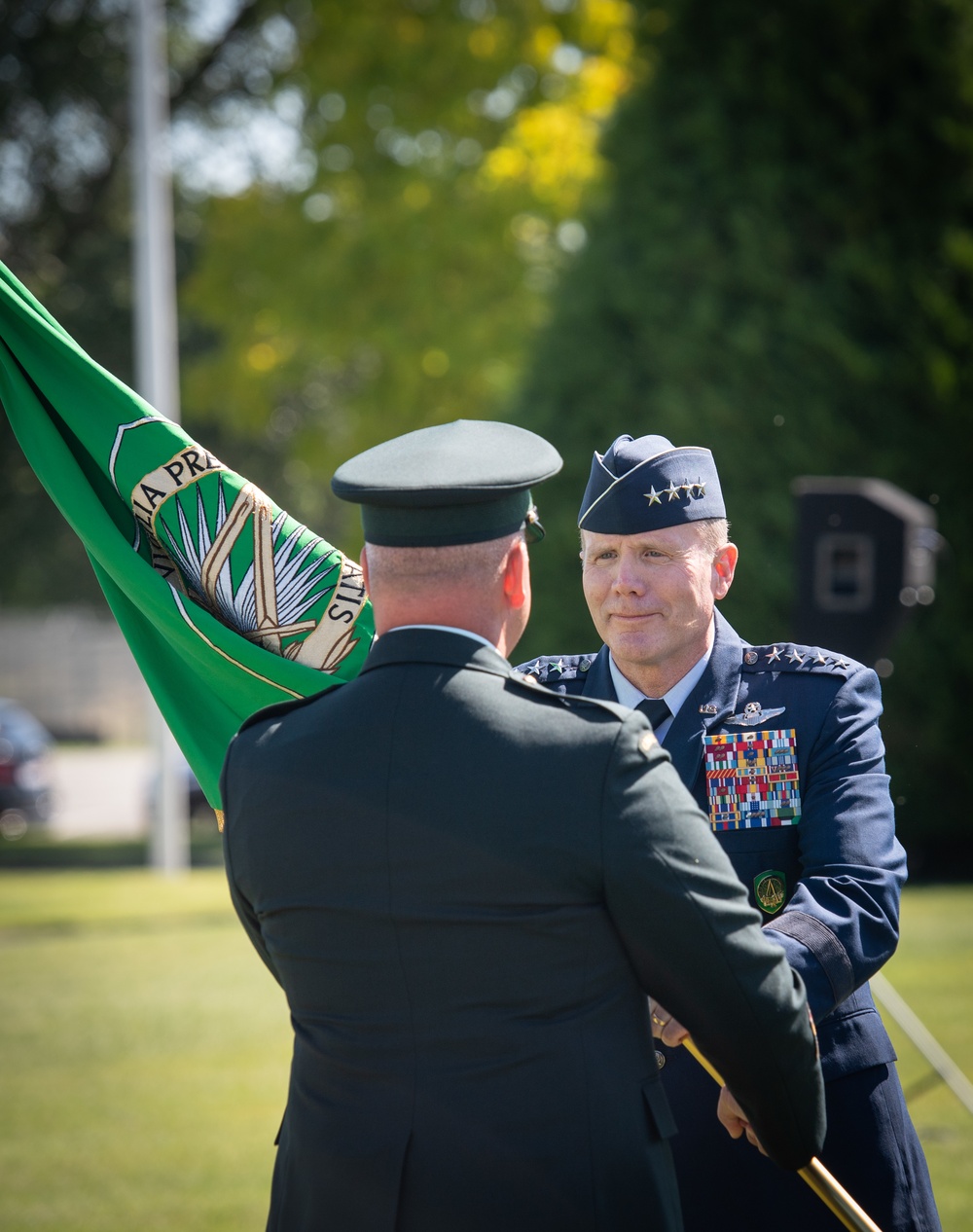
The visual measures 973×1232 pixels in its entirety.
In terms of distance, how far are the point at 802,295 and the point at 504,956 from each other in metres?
9.39

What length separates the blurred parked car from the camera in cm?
1809

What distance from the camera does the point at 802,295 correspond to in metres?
10.2

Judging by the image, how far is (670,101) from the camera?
422 inches

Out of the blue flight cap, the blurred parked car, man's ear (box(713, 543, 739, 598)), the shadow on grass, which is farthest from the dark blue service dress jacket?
the blurred parked car

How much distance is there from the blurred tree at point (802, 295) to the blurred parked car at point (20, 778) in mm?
10484

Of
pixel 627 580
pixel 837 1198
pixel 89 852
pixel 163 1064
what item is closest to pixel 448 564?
pixel 627 580

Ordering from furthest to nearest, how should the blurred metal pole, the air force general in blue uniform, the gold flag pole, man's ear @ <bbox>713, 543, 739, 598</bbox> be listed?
the blurred metal pole, man's ear @ <bbox>713, 543, 739, 598</bbox>, the air force general in blue uniform, the gold flag pole

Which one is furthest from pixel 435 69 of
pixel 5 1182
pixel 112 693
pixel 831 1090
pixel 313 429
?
pixel 112 693

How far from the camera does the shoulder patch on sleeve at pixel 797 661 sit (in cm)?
234

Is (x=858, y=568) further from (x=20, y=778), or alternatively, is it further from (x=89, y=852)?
(x=20, y=778)

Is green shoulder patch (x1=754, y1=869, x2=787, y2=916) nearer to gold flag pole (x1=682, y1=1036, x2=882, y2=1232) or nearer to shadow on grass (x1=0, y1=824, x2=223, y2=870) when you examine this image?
gold flag pole (x1=682, y1=1036, x2=882, y2=1232)

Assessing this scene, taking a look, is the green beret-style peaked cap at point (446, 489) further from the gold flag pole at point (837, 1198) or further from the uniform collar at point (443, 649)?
the gold flag pole at point (837, 1198)

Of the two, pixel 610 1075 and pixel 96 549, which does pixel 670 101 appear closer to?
pixel 96 549

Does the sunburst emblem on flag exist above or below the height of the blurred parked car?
above
